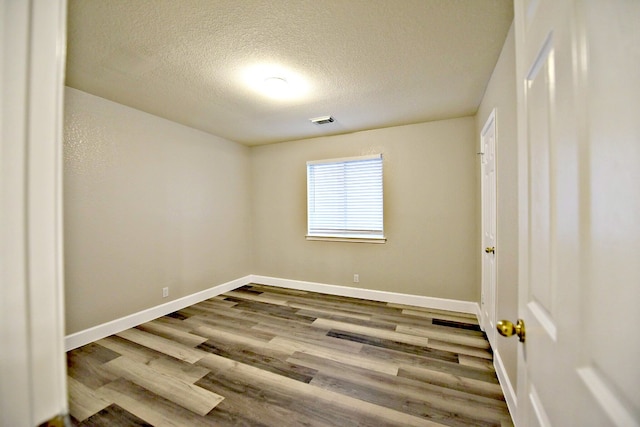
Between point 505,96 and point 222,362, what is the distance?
308 cm

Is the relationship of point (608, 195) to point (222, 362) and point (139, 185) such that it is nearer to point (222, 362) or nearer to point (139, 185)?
point (222, 362)

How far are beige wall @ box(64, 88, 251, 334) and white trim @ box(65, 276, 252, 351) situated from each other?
7 cm

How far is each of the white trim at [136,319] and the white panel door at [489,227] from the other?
355 cm

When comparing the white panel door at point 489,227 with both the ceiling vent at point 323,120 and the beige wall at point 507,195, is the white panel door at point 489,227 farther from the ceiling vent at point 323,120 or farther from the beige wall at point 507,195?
the ceiling vent at point 323,120

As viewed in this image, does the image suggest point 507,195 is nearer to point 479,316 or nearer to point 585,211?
point 585,211

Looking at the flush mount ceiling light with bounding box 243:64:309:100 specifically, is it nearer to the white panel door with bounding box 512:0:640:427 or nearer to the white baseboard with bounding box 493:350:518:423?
the white panel door with bounding box 512:0:640:427

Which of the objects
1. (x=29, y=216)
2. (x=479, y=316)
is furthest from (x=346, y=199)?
(x=29, y=216)

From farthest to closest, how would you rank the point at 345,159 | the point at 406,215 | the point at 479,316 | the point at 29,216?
the point at 345,159 → the point at 406,215 → the point at 479,316 → the point at 29,216

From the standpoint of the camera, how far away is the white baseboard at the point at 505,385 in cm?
150

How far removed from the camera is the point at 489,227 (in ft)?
7.55

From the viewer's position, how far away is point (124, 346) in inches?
93.2

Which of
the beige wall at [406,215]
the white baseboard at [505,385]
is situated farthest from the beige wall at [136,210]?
the white baseboard at [505,385]

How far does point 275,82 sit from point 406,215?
232cm

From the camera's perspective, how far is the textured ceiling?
1451 millimetres
